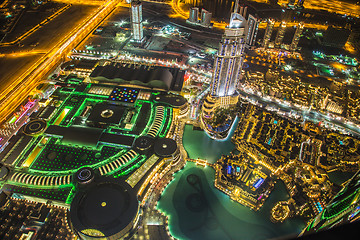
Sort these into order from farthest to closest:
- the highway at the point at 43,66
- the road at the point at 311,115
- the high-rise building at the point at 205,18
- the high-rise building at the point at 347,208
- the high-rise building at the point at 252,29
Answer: the high-rise building at the point at 205,18 → the high-rise building at the point at 252,29 → the highway at the point at 43,66 → the road at the point at 311,115 → the high-rise building at the point at 347,208

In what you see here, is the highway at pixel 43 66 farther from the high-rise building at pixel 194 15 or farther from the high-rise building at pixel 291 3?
the high-rise building at pixel 291 3

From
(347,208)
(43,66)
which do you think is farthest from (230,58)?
(43,66)

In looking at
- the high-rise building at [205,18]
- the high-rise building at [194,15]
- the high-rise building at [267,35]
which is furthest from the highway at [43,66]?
the high-rise building at [267,35]

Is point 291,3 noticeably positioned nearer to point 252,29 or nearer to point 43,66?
point 252,29

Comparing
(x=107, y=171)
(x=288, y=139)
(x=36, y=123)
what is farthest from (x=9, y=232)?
(x=288, y=139)

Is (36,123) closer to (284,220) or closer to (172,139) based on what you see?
(172,139)

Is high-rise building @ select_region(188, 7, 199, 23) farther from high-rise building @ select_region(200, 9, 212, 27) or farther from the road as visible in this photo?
the road
